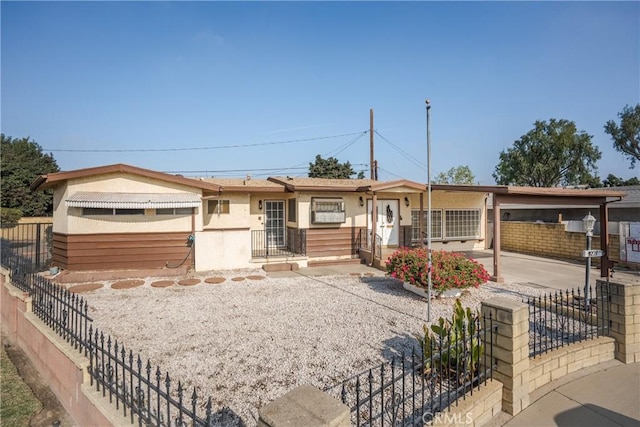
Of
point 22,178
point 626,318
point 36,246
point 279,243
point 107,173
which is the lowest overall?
point 626,318

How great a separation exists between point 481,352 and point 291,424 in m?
2.86

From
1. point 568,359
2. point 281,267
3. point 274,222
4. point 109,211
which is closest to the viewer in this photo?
point 568,359

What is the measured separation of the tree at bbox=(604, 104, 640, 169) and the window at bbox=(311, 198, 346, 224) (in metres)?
35.9

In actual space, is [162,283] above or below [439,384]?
above

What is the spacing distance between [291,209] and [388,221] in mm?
4378

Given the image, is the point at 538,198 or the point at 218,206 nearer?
the point at 538,198

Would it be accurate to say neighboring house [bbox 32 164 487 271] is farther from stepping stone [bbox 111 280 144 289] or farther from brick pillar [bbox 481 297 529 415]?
brick pillar [bbox 481 297 529 415]

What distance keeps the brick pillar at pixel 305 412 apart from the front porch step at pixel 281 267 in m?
9.48

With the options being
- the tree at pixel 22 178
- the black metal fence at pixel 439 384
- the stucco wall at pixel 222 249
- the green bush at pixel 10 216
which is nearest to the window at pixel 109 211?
the stucco wall at pixel 222 249

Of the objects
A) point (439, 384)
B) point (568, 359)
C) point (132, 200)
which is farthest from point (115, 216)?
point (568, 359)

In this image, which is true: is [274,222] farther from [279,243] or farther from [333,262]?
[333,262]

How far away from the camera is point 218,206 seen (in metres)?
12.7

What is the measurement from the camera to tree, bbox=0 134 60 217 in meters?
28.2

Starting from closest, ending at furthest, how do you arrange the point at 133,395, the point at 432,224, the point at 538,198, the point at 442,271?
the point at 133,395 → the point at 442,271 → the point at 538,198 → the point at 432,224
